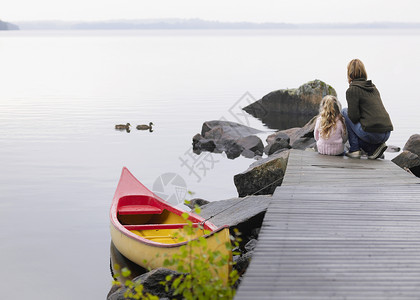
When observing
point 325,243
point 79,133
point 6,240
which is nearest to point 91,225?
point 6,240

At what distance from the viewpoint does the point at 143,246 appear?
29.3 feet

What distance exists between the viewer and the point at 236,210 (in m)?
10.7

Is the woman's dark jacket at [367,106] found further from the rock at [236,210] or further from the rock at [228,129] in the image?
the rock at [228,129]

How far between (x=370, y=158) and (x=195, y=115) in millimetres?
19482

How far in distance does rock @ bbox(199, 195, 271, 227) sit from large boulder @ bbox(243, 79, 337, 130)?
14.8 m

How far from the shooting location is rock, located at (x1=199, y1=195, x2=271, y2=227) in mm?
9924

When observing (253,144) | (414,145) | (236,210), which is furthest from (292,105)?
(236,210)

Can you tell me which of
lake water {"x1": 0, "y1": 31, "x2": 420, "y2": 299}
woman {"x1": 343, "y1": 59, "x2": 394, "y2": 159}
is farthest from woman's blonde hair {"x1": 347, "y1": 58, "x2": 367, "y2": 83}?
lake water {"x1": 0, "y1": 31, "x2": 420, "y2": 299}

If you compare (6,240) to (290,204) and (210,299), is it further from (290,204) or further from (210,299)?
(210,299)

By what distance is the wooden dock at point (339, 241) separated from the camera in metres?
4.89

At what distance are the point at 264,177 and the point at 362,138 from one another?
242 centimetres

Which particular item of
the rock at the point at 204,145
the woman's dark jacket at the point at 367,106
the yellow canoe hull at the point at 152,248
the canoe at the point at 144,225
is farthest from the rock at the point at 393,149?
the yellow canoe hull at the point at 152,248

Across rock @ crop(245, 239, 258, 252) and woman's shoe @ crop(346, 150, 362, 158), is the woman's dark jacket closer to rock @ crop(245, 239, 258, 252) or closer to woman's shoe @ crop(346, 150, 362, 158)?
woman's shoe @ crop(346, 150, 362, 158)

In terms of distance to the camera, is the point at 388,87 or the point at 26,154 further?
the point at 388,87
